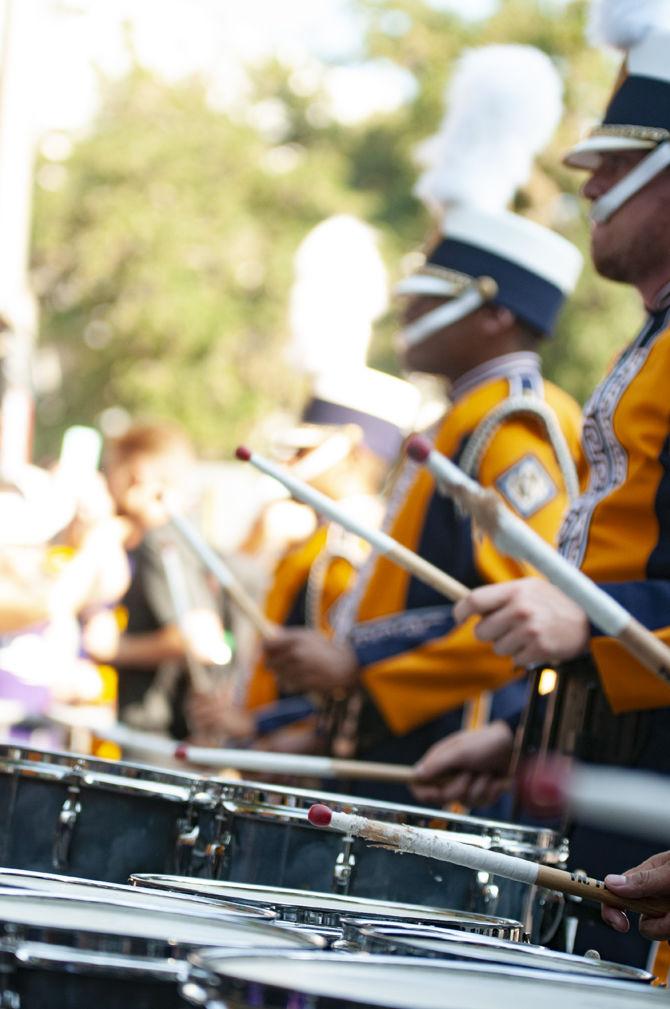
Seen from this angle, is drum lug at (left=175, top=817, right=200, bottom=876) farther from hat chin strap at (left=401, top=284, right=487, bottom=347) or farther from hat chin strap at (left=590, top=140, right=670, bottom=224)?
hat chin strap at (left=401, top=284, right=487, bottom=347)

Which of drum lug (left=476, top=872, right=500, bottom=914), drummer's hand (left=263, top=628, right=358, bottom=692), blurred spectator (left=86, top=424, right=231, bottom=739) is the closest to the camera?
drum lug (left=476, top=872, right=500, bottom=914)

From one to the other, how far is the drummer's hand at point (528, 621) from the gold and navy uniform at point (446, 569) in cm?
106

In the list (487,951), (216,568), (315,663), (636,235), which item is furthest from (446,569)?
(487,951)

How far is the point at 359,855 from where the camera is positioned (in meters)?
2.84

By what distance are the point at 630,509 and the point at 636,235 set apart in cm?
61

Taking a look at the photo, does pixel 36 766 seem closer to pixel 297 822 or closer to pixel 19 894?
pixel 297 822

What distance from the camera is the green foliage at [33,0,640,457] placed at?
2812cm

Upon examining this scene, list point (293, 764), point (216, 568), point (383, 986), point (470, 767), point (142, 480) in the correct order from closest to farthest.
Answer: point (383, 986) < point (470, 767) < point (293, 764) < point (216, 568) < point (142, 480)

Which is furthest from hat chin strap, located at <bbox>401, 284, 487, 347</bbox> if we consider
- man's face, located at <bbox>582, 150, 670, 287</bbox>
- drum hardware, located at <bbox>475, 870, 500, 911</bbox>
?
drum hardware, located at <bbox>475, 870, 500, 911</bbox>

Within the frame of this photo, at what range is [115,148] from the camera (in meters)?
28.9

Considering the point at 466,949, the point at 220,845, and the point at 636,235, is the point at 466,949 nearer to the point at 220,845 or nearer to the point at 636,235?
the point at 220,845

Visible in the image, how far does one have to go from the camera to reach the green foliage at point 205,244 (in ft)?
92.3

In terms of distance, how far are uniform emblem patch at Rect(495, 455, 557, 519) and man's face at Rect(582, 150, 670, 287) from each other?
839 millimetres

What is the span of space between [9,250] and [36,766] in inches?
357
